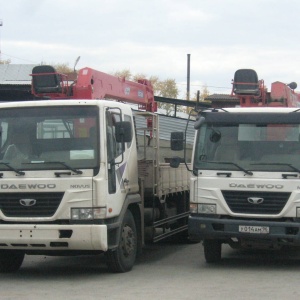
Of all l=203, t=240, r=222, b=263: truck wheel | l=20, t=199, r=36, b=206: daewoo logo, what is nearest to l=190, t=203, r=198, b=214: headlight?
l=203, t=240, r=222, b=263: truck wheel

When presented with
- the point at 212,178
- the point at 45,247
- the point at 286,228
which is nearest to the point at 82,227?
the point at 45,247

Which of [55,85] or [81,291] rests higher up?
[55,85]

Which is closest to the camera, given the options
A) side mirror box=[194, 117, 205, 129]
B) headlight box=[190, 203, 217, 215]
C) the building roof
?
headlight box=[190, 203, 217, 215]

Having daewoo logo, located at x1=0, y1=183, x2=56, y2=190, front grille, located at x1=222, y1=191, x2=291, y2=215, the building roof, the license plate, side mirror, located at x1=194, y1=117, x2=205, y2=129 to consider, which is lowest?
the license plate

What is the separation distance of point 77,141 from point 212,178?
2.29 m

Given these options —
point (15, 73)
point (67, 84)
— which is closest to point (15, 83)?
point (15, 73)

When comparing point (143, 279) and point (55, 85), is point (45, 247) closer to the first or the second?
point (143, 279)

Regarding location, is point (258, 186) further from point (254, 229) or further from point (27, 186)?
point (27, 186)

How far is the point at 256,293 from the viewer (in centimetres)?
933

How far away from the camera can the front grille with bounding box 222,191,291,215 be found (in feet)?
36.1

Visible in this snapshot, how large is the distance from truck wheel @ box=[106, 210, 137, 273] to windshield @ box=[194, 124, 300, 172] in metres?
1.41

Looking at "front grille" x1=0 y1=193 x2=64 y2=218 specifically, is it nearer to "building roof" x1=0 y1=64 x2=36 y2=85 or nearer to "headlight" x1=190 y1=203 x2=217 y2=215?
"headlight" x1=190 y1=203 x2=217 y2=215

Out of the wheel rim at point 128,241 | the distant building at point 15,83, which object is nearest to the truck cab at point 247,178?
the wheel rim at point 128,241

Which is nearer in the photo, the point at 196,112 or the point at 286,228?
the point at 286,228
